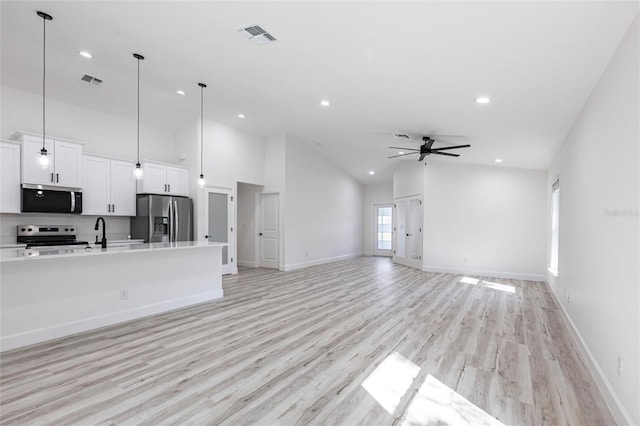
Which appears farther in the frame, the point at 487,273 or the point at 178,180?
the point at 487,273

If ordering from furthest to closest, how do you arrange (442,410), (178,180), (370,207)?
(370,207)
(178,180)
(442,410)

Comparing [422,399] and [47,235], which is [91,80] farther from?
[422,399]

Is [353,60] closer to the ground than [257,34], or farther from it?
closer to the ground

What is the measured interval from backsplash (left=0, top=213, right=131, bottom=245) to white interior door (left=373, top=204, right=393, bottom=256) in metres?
8.40

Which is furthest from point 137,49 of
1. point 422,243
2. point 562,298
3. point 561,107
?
point 422,243

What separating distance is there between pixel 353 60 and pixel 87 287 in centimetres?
404

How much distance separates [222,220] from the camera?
24.2ft

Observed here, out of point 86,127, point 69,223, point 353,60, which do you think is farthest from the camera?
point 86,127

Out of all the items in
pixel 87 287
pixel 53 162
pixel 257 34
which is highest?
pixel 257 34

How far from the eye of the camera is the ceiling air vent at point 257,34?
320cm

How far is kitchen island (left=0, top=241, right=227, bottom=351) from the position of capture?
3.20 m

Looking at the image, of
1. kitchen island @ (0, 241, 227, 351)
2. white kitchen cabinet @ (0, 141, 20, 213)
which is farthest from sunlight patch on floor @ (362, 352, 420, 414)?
white kitchen cabinet @ (0, 141, 20, 213)

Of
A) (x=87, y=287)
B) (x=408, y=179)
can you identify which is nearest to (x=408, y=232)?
(x=408, y=179)

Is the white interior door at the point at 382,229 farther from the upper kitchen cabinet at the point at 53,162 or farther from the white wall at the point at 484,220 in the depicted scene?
the upper kitchen cabinet at the point at 53,162
